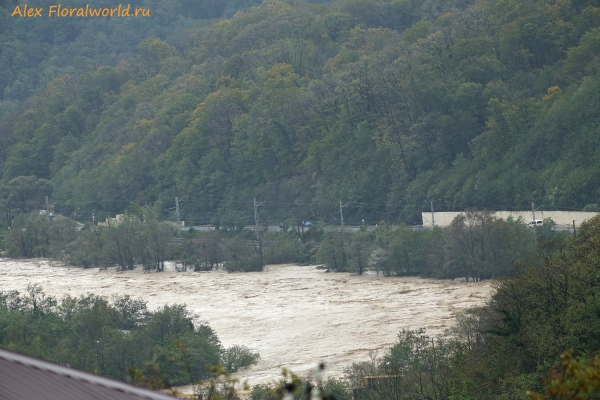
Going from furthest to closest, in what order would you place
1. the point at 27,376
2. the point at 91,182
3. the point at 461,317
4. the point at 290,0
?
the point at 290,0 < the point at 91,182 < the point at 461,317 < the point at 27,376

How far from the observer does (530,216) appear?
2003 inches

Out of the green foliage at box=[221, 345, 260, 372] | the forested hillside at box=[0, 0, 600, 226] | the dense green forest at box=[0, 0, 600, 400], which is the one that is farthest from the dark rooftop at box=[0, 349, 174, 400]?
the forested hillside at box=[0, 0, 600, 226]

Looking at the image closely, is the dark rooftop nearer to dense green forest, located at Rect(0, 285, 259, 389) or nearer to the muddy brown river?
dense green forest, located at Rect(0, 285, 259, 389)

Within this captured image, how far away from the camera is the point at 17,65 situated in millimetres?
125875

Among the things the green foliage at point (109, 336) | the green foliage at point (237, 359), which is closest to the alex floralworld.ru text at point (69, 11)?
the green foliage at point (109, 336)

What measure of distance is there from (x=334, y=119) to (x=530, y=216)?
22.9 m

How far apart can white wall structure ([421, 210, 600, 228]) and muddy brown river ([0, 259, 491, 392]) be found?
7676 millimetres

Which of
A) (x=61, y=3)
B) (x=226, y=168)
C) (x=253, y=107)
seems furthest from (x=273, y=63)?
(x=61, y=3)

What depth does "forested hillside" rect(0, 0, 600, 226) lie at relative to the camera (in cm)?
5684

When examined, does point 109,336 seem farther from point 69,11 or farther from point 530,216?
point 69,11

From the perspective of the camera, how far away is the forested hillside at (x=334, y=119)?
56844mm

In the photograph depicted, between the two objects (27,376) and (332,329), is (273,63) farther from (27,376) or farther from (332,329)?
(27,376)

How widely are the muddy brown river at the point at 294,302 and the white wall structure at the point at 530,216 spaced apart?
7.68 m

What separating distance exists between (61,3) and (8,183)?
1824 inches
